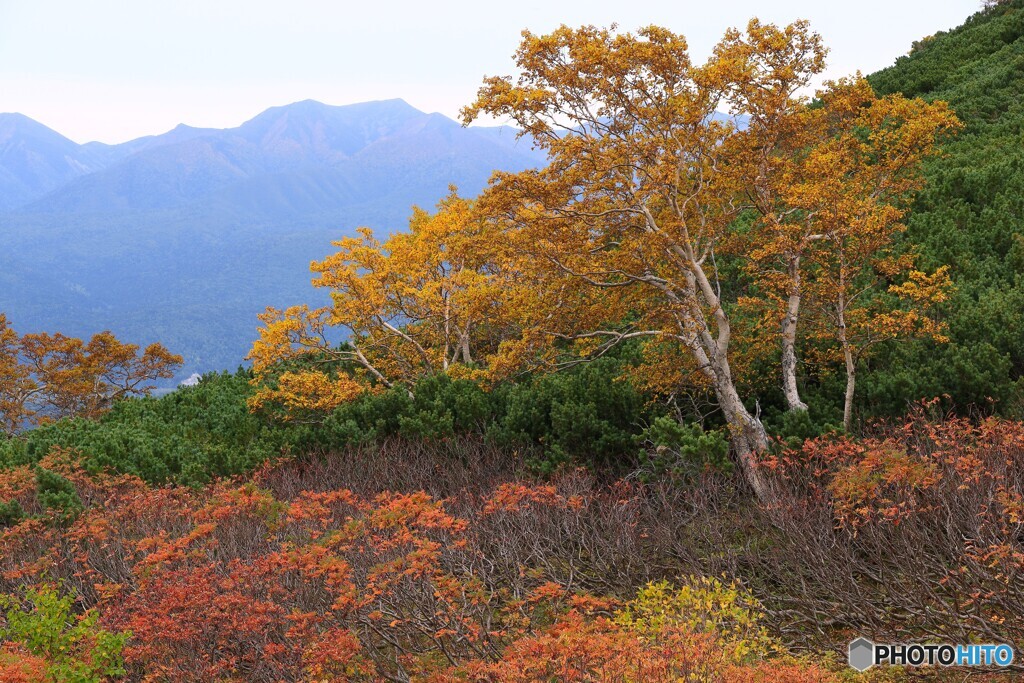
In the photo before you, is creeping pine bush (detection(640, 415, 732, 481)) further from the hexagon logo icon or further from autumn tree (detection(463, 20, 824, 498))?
the hexagon logo icon

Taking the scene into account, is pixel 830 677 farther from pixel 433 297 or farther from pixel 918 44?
pixel 918 44

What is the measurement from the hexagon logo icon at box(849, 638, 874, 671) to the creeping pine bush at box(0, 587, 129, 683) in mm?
6470

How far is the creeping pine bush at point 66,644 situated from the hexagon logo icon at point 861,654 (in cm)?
647

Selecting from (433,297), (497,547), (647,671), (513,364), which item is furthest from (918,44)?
(647,671)

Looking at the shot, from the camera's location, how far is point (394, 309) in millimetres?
17766

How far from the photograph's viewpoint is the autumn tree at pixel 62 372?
114ft

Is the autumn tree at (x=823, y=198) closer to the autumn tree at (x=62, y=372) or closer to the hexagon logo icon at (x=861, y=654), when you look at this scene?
the hexagon logo icon at (x=861, y=654)

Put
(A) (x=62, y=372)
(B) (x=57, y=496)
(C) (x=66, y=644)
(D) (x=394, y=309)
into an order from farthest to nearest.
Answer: (A) (x=62, y=372) → (D) (x=394, y=309) → (B) (x=57, y=496) → (C) (x=66, y=644)

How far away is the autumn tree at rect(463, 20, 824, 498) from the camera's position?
9.89 meters

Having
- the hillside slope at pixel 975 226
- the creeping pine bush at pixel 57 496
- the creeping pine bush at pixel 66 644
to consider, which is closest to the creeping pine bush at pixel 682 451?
the hillside slope at pixel 975 226

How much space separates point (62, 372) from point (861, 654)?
1466 inches

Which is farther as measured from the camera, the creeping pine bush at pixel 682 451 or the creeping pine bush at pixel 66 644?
the creeping pine bush at pixel 682 451

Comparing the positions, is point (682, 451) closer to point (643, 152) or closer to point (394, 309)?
point (643, 152)

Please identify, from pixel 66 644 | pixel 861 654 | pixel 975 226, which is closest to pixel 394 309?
pixel 66 644
